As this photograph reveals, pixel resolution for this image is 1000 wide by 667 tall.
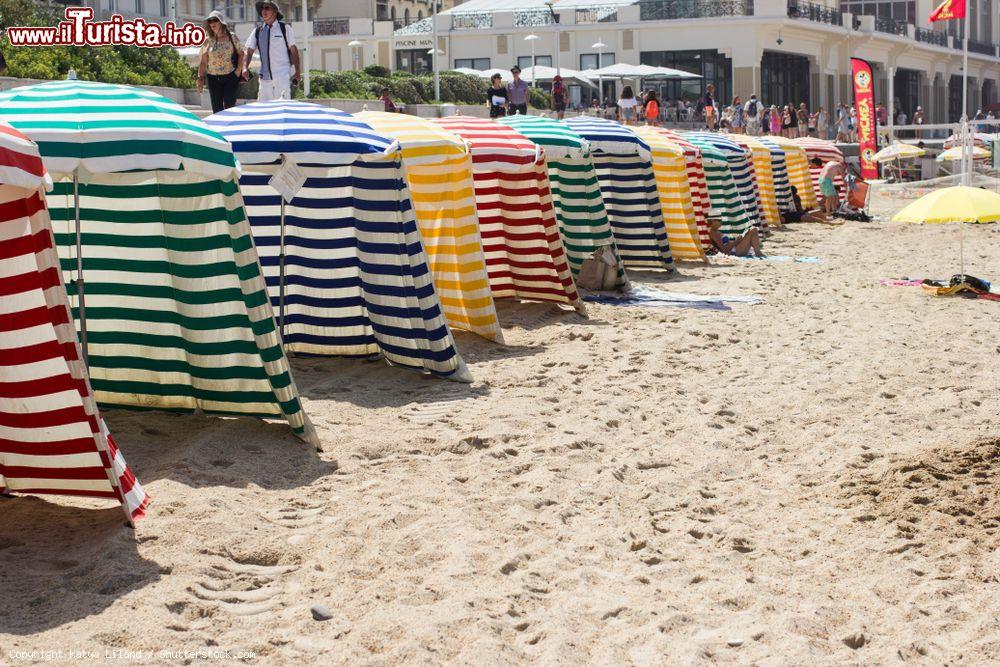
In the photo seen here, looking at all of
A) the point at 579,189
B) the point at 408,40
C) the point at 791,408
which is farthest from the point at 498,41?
the point at 791,408

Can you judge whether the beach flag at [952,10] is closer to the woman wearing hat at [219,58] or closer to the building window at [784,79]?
the building window at [784,79]

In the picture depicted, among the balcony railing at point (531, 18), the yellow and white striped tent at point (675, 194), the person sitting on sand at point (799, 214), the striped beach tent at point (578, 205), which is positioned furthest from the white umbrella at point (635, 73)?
the striped beach tent at point (578, 205)

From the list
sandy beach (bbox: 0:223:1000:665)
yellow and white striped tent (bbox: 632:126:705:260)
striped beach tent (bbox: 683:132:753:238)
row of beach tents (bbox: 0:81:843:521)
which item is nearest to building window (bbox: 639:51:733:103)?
striped beach tent (bbox: 683:132:753:238)

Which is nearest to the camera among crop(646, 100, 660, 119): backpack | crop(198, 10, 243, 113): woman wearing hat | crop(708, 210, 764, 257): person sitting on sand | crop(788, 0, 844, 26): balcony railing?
crop(198, 10, 243, 113): woman wearing hat

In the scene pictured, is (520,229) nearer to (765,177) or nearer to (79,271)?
(79,271)

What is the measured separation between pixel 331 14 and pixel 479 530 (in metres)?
56.0

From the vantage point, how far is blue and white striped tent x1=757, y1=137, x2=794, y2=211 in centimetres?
2289

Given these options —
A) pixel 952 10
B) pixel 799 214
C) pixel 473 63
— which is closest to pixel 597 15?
pixel 473 63

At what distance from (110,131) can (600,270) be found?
732 centimetres

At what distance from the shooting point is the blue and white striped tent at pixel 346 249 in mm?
8008

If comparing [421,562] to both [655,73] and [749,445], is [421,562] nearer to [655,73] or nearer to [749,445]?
[749,445]

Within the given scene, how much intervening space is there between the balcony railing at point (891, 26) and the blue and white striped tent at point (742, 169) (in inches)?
1574

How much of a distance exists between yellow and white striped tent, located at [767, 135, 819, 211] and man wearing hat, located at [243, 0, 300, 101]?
1431 cm

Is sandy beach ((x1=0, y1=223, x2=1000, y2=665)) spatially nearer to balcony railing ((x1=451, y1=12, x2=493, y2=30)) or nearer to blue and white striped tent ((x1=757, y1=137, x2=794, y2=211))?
blue and white striped tent ((x1=757, y1=137, x2=794, y2=211))
